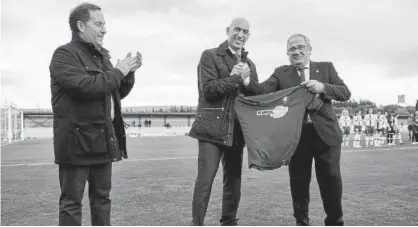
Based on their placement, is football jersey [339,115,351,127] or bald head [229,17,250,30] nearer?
bald head [229,17,250,30]

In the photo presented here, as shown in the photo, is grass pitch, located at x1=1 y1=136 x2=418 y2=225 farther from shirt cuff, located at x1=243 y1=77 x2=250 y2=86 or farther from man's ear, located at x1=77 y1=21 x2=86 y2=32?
man's ear, located at x1=77 y1=21 x2=86 y2=32

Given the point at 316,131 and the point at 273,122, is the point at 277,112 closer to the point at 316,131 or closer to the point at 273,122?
the point at 273,122

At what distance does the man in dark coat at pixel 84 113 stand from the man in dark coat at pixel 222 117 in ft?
2.79

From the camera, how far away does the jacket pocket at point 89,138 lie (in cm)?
340

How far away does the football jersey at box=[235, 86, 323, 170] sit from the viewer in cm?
432

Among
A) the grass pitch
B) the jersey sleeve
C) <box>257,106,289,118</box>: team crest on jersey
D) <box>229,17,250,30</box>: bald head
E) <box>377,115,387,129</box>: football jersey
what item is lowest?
the grass pitch

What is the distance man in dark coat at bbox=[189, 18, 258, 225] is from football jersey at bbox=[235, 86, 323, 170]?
0.50 ft

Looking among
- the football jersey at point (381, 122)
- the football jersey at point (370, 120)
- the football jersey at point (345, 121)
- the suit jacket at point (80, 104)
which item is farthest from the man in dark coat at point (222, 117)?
the football jersey at point (381, 122)

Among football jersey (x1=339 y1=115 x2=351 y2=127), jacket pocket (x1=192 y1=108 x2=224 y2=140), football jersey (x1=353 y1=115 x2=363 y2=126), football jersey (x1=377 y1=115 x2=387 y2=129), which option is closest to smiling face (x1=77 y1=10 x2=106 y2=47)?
jacket pocket (x1=192 y1=108 x2=224 y2=140)

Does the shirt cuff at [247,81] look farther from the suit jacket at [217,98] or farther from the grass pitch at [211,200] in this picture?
the grass pitch at [211,200]

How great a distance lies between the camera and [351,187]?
7.82 m

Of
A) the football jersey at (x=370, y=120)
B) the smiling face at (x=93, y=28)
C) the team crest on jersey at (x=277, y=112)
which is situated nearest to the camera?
the smiling face at (x=93, y=28)

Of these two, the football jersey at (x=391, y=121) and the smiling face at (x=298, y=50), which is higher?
the smiling face at (x=298, y=50)

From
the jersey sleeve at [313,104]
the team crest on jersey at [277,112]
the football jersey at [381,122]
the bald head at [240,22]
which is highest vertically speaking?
the bald head at [240,22]
